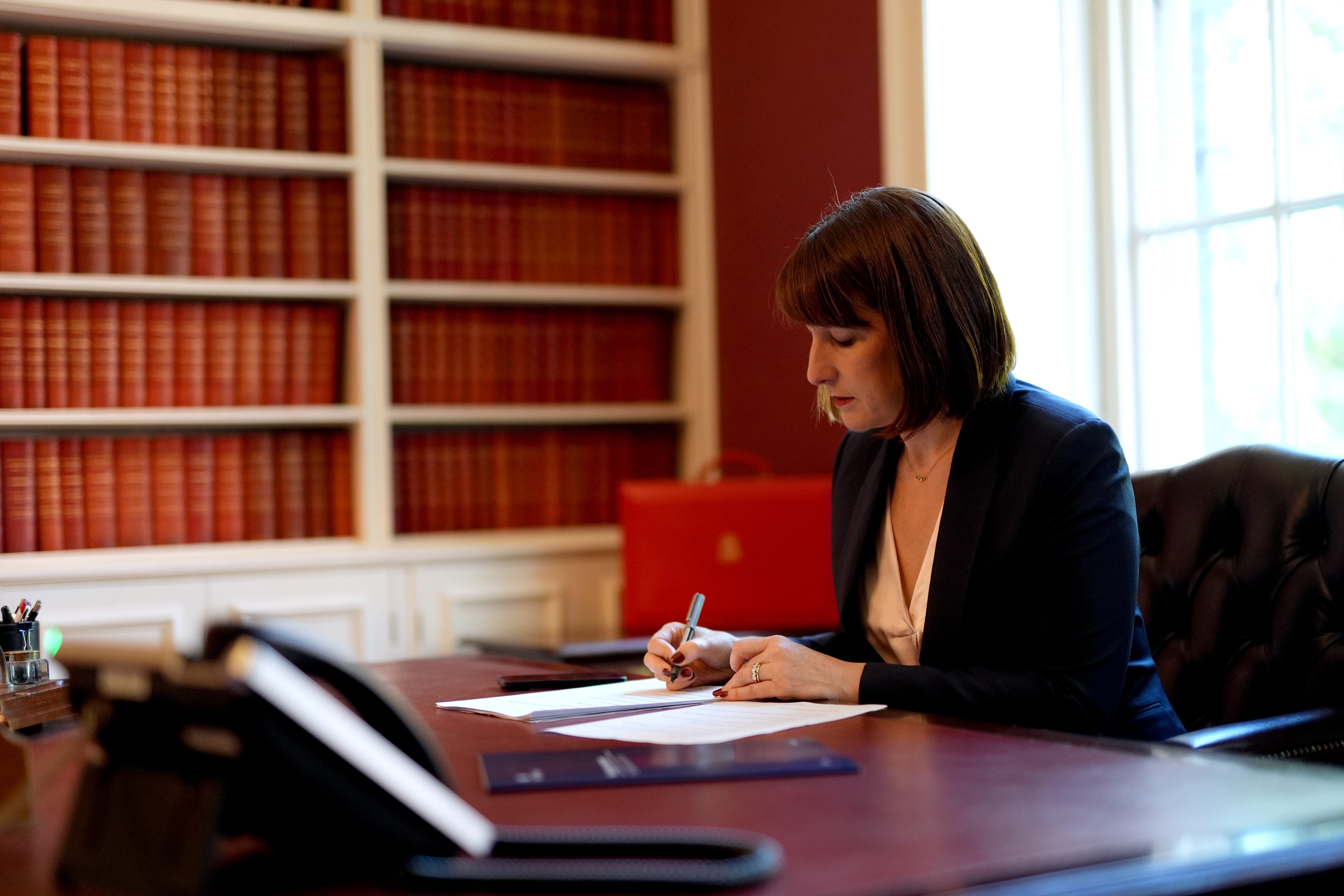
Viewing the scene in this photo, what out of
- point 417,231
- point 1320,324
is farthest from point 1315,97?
point 417,231

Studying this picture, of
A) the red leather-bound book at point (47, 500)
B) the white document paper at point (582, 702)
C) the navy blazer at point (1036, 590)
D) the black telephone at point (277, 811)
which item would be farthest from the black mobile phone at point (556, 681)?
the red leather-bound book at point (47, 500)

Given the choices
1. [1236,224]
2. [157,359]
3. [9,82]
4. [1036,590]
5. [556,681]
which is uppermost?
[9,82]

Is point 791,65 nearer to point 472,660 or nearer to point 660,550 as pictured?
point 660,550

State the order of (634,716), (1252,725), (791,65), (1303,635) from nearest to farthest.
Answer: (634,716), (1252,725), (1303,635), (791,65)

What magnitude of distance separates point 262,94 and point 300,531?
112 centimetres

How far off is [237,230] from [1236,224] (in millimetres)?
2320

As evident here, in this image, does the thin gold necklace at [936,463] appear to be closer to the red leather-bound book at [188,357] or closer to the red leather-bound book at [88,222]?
the red leather-bound book at [188,357]

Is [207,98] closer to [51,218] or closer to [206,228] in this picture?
[206,228]

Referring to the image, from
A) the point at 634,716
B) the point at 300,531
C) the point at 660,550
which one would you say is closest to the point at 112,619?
the point at 300,531

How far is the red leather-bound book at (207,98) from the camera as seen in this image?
315cm

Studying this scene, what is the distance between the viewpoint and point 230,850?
0.83m

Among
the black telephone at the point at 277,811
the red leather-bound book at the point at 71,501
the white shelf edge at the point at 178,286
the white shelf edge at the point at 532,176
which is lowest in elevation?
the black telephone at the point at 277,811

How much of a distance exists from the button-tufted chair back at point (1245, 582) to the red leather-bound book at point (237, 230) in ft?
7.47

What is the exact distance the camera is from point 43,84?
118 inches
